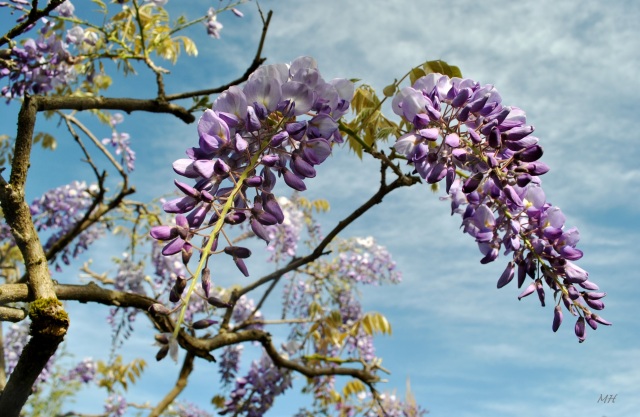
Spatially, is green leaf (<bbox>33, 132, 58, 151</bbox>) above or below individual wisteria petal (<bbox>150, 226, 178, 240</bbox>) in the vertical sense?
above

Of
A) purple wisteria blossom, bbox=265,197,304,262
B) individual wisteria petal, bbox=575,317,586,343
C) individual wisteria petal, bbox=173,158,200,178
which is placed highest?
purple wisteria blossom, bbox=265,197,304,262

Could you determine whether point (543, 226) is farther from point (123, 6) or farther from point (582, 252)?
point (123, 6)

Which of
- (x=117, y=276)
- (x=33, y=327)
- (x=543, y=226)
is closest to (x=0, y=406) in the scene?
(x=33, y=327)

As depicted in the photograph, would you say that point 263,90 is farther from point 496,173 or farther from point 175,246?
point 496,173

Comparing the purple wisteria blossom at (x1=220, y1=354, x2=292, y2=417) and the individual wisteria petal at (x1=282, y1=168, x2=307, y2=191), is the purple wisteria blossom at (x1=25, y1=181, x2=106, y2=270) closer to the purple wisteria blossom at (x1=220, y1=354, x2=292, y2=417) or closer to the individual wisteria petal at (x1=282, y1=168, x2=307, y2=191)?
the purple wisteria blossom at (x1=220, y1=354, x2=292, y2=417)

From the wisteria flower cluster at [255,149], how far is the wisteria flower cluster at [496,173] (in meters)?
0.29

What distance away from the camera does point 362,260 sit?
22.2 feet

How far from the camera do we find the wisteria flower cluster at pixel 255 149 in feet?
4.11

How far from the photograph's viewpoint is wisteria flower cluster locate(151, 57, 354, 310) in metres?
1.25

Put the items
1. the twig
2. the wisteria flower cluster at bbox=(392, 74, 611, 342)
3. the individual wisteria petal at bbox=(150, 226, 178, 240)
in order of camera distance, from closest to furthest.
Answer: the individual wisteria petal at bbox=(150, 226, 178, 240)
the wisteria flower cluster at bbox=(392, 74, 611, 342)
the twig

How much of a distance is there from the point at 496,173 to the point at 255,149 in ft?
1.96

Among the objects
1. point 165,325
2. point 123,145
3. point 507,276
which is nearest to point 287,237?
point 123,145

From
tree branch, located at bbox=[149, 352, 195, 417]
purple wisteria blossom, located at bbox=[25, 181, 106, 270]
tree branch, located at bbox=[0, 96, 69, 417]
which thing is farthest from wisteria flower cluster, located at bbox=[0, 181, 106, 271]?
tree branch, located at bbox=[0, 96, 69, 417]

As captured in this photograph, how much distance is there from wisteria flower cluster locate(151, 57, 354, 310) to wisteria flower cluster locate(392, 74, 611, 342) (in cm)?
29
